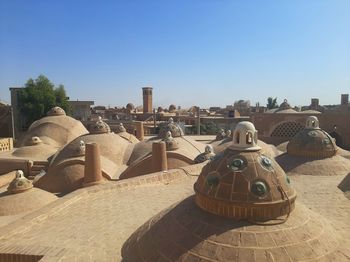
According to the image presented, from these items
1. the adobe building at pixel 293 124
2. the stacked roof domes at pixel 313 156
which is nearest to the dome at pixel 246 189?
the stacked roof domes at pixel 313 156

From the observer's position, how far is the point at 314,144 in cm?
1158

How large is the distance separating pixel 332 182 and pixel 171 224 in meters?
7.11

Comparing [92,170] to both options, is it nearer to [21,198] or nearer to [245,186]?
[21,198]

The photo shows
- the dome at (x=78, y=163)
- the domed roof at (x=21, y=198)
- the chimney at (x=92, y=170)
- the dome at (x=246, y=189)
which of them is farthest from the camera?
the dome at (x=78, y=163)

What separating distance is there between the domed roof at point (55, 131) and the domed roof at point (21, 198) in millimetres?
11586

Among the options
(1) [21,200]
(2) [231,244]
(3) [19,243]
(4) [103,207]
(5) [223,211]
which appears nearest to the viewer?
(2) [231,244]

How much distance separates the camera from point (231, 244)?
4.20 meters

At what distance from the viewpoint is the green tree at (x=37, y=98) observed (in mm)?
31344

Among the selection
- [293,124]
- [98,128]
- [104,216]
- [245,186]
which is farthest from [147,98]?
[245,186]

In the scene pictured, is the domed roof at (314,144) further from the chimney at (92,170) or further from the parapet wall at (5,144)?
the parapet wall at (5,144)

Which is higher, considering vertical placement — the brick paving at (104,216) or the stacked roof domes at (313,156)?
the stacked roof domes at (313,156)

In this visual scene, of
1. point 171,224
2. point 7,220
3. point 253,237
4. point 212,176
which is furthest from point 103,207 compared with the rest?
point 7,220

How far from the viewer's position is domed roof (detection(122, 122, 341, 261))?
4.17 meters

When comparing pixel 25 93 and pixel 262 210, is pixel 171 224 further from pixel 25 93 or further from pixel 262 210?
pixel 25 93
